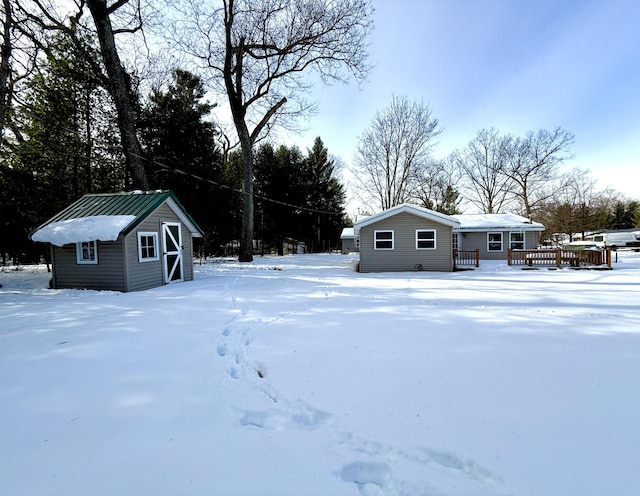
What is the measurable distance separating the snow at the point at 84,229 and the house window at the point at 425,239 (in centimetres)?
1100

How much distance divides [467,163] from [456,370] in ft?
112

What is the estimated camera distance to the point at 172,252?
10422 millimetres

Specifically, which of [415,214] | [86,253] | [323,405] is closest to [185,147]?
[86,253]

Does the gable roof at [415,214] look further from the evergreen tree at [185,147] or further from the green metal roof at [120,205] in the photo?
the evergreen tree at [185,147]

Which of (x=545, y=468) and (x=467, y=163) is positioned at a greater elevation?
(x=467, y=163)

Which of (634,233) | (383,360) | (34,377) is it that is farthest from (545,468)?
(634,233)

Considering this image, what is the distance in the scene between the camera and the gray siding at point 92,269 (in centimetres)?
873

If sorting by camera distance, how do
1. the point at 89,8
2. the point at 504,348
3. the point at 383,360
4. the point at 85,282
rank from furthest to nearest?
the point at 89,8, the point at 85,282, the point at 504,348, the point at 383,360

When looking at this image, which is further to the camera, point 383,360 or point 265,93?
point 265,93

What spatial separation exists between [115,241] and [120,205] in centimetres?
164

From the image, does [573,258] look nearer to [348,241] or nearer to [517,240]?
[517,240]

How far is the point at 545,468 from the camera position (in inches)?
73.7

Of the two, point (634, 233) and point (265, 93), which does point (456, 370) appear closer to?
point (265, 93)

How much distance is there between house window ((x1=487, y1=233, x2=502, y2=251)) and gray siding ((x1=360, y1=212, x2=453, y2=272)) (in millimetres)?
6782
